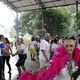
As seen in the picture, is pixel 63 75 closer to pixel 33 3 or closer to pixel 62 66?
pixel 62 66

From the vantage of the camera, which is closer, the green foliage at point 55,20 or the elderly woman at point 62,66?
the elderly woman at point 62,66

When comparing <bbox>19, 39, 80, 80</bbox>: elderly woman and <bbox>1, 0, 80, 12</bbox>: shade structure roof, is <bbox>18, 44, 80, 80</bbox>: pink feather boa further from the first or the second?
<bbox>1, 0, 80, 12</bbox>: shade structure roof

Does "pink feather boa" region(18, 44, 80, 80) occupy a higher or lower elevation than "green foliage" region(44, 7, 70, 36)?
lower

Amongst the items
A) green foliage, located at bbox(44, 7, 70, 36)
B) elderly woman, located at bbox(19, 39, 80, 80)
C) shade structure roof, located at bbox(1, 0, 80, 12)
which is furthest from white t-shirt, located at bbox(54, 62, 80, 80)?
green foliage, located at bbox(44, 7, 70, 36)

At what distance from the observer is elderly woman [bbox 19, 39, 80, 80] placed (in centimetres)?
152

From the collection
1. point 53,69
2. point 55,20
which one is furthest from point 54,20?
point 53,69

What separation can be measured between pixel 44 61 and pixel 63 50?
1.79 metres

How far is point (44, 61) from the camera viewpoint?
11.1 feet

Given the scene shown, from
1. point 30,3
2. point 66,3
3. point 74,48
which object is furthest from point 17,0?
point 74,48

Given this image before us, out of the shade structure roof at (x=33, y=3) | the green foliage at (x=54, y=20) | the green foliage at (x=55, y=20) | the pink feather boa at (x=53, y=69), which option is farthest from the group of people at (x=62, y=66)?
the green foliage at (x=55, y=20)

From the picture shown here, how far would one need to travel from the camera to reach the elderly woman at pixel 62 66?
4.97 feet

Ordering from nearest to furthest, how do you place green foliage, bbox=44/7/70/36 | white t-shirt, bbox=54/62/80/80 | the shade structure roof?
white t-shirt, bbox=54/62/80/80
the shade structure roof
green foliage, bbox=44/7/70/36

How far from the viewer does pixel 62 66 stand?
1538 millimetres

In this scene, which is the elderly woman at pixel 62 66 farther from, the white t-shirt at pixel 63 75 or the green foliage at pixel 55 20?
the green foliage at pixel 55 20
